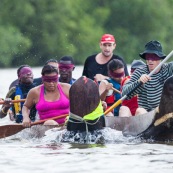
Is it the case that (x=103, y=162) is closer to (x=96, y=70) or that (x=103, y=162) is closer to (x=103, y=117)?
(x=103, y=117)

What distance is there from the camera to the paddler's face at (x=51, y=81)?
37.5 ft

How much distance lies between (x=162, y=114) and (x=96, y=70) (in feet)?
9.72

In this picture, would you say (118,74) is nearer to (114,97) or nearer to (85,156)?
(114,97)

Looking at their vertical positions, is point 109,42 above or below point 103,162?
above

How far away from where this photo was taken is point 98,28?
62.7 meters

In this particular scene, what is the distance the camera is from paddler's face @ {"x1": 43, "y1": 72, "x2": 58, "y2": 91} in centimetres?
1142

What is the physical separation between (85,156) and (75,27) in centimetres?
4926

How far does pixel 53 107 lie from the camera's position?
461 inches

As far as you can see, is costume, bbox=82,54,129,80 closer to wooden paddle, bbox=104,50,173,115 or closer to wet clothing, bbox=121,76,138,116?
wet clothing, bbox=121,76,138,116

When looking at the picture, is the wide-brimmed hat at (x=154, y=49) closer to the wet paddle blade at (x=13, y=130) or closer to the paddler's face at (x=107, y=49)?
the wet paddle blade at (x=13, y=130)

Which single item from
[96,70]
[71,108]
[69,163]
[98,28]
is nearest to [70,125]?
[71,108]

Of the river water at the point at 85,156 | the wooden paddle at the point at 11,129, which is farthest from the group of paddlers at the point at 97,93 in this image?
the river water at the point at 85,156

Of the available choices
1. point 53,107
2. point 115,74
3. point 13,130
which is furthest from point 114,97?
point 13,130

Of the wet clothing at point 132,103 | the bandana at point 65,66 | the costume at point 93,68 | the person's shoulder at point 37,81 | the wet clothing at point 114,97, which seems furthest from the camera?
the person's shoulder at point 37,81
